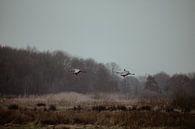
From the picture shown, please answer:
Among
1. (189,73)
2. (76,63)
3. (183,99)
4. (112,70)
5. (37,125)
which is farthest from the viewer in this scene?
(112,70)

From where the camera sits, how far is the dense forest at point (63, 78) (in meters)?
11.8

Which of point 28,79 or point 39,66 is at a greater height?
point 39,66

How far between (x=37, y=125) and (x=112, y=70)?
25.1 ft

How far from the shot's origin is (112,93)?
1227 centimetres

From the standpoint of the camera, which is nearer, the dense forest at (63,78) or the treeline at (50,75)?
the dense forest at (63,78)

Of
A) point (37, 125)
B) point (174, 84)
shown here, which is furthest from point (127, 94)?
point (37, 125)

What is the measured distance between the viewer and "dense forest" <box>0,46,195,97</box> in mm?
11758

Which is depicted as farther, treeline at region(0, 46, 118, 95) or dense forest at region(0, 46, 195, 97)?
treeline at region(0, 46, 118, 95)

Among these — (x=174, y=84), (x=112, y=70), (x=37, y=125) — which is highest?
(x=112, y=70)

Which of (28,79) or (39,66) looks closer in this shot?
(28,79)

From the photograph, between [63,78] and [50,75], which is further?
[50,75]

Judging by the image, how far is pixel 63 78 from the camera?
12.5m

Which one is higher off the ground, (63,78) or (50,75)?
(50,75)

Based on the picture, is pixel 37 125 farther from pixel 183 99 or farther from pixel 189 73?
pixel 189 73
